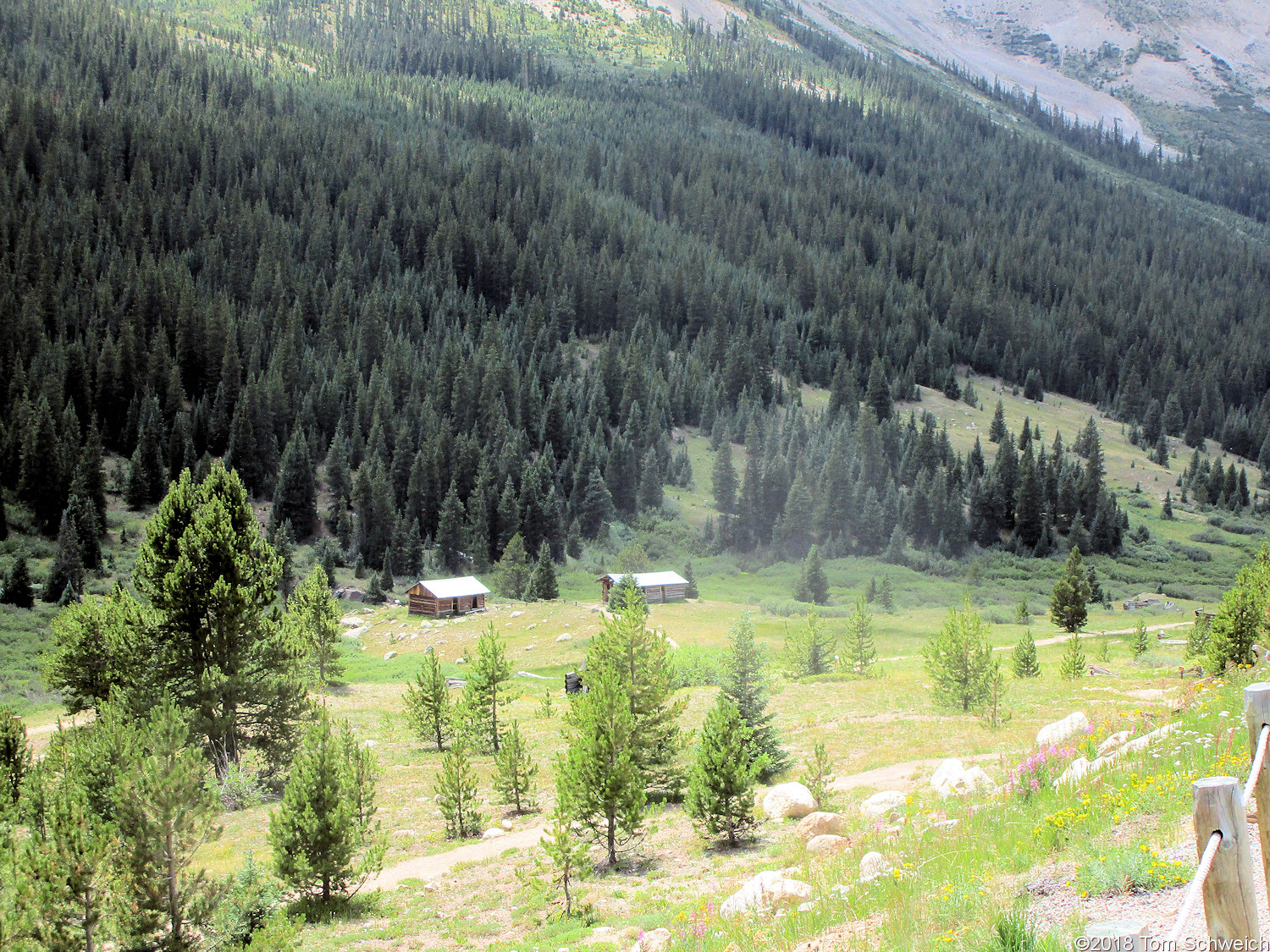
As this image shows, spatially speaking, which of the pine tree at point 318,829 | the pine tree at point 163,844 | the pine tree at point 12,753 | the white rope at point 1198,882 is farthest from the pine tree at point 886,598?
the white rope at point 1198,882

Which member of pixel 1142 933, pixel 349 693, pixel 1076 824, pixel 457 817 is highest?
pixel 1142 933

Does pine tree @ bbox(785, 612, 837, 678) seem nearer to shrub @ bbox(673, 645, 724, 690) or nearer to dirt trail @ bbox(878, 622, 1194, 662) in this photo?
shrub @ bbox(673, 645, 724, 690)

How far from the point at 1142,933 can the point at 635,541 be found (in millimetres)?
101755

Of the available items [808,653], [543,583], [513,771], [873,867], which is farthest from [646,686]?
[543,583]

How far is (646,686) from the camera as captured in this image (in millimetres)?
29281

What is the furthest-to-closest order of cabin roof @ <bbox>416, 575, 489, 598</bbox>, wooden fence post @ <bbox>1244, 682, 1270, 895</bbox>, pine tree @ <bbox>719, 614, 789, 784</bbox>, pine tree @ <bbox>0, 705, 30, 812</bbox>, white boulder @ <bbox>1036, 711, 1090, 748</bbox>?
cabin roof @ <bbox>416, 575, 489, 598</bbox>
pine tree @ <bbox>719, 614, 789, 784</bbox>
pine tree @ <bbox>0, 705, 30, 812</bbox>
white boulder @ <bbox>1036, 711, 1090, 748</bbox>
wooden fence post @ <bbox>1244, 682, 1270, 895</bbox>

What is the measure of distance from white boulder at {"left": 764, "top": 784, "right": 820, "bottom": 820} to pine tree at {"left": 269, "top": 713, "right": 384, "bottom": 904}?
36.5ft

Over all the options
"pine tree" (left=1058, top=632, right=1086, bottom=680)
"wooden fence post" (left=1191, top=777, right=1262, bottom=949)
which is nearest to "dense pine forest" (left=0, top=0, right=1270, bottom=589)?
"pine tree" (left=1058, top=632, right=1086, bottom=680)

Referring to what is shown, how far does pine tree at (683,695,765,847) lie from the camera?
22422mm

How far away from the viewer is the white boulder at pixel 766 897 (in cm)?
1323

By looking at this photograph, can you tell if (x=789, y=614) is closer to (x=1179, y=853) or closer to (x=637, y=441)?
(x=637, y=441)

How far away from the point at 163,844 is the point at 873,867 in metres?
14.1

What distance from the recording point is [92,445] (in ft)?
301

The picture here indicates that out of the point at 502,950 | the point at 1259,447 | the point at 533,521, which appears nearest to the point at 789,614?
the point at 533,521
